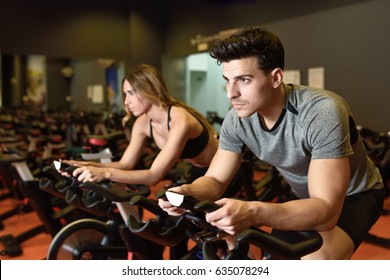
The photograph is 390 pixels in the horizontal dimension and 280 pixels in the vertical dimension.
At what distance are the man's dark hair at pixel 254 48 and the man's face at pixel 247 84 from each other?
18 mm

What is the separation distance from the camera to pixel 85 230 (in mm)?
2291

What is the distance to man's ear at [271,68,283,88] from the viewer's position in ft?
4.25

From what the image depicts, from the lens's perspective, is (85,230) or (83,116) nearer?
(85,230)

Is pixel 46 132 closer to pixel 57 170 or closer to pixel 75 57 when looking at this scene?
pixel 75 57

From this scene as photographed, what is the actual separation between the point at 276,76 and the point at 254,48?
0.12 m

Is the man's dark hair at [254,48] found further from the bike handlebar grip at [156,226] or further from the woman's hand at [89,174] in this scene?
the woman's hand at [89,174]

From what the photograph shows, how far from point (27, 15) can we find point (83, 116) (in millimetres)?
1934

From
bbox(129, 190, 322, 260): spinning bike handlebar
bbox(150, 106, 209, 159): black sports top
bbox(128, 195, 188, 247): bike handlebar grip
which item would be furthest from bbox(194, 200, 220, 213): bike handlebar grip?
bbox(150, 106, 209, 159): black sports top

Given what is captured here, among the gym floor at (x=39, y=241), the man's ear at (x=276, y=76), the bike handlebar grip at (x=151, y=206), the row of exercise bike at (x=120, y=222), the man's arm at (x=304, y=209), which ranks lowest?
the gym floor at (x=39, y=241)

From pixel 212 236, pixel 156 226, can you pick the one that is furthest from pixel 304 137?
pixel 156 226

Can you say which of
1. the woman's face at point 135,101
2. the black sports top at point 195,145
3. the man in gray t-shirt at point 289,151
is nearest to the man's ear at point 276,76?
the man in gray t-shirt at point 289,151

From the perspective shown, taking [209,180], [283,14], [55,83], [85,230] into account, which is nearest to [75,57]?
[55,83]

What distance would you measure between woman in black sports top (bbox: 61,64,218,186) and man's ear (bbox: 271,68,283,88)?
85cm

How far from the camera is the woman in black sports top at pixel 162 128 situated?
2076 millimetres
